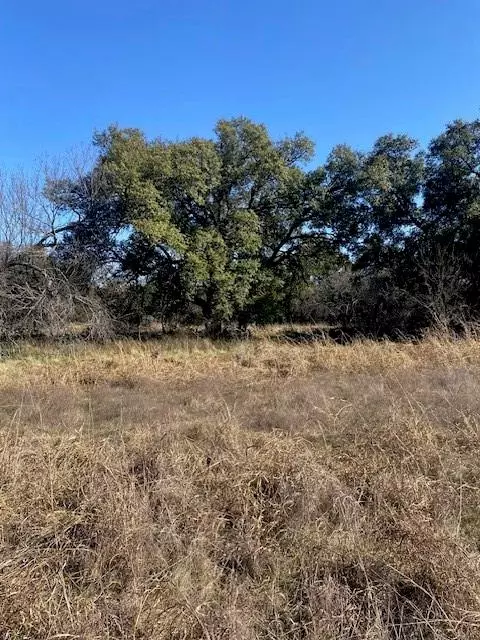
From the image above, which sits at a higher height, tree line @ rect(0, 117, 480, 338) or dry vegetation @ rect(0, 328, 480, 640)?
tree line @ rect(0, 117, 480, 338)

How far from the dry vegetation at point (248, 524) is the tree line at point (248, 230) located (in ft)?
33.9

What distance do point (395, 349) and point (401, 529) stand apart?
7.97 m

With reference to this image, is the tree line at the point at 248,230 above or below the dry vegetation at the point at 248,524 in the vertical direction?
above

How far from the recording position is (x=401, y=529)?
3.04m

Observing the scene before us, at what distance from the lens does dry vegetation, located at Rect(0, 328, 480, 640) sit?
2.41 metres

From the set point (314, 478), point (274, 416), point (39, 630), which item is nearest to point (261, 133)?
point (274, 416)

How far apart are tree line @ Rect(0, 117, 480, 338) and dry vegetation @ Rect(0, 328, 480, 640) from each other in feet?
33.9

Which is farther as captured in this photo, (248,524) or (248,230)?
(248,230)

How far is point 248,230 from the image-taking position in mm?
17234

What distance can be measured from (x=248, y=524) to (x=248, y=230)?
14.6 m

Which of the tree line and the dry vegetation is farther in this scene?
the tree line

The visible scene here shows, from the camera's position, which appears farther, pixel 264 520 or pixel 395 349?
pixel 395 349

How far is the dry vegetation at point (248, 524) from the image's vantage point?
7.91 ft

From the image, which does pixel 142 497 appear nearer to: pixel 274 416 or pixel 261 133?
pixel 274 416
